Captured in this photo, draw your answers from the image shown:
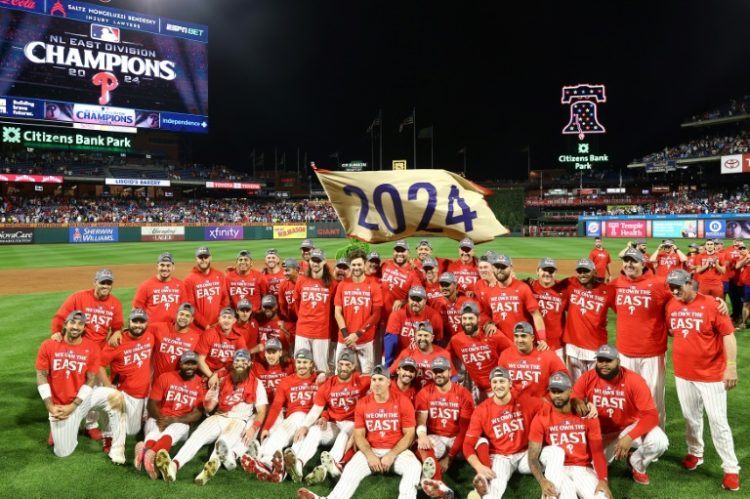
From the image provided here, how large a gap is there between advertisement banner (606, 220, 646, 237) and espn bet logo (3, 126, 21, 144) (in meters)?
54.2

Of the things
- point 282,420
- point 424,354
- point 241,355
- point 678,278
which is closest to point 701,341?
point 678,278

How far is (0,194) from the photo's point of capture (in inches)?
2036

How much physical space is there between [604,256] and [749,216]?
3322 centimetres

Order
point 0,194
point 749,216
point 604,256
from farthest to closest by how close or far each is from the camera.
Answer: point 0,194 < point 749,216 < point 604,256

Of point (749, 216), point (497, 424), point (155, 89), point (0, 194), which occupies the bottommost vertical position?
point (497, 424)

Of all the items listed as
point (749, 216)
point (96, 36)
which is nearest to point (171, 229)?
point (96, 36)

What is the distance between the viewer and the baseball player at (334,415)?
5.52m

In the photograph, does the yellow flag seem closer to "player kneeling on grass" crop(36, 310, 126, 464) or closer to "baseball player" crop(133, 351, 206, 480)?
"baseball player" crop(133, 351, 206, 480)

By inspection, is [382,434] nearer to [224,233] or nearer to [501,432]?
[501,432]

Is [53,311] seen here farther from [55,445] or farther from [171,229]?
[171,229]

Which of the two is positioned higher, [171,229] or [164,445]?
[171,229]

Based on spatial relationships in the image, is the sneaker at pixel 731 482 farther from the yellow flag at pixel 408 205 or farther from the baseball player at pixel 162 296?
the baseball player at pixel 162 296

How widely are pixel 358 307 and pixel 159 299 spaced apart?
9.78 ft

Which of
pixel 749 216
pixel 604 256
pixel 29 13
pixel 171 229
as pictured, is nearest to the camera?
pixel 604 256
